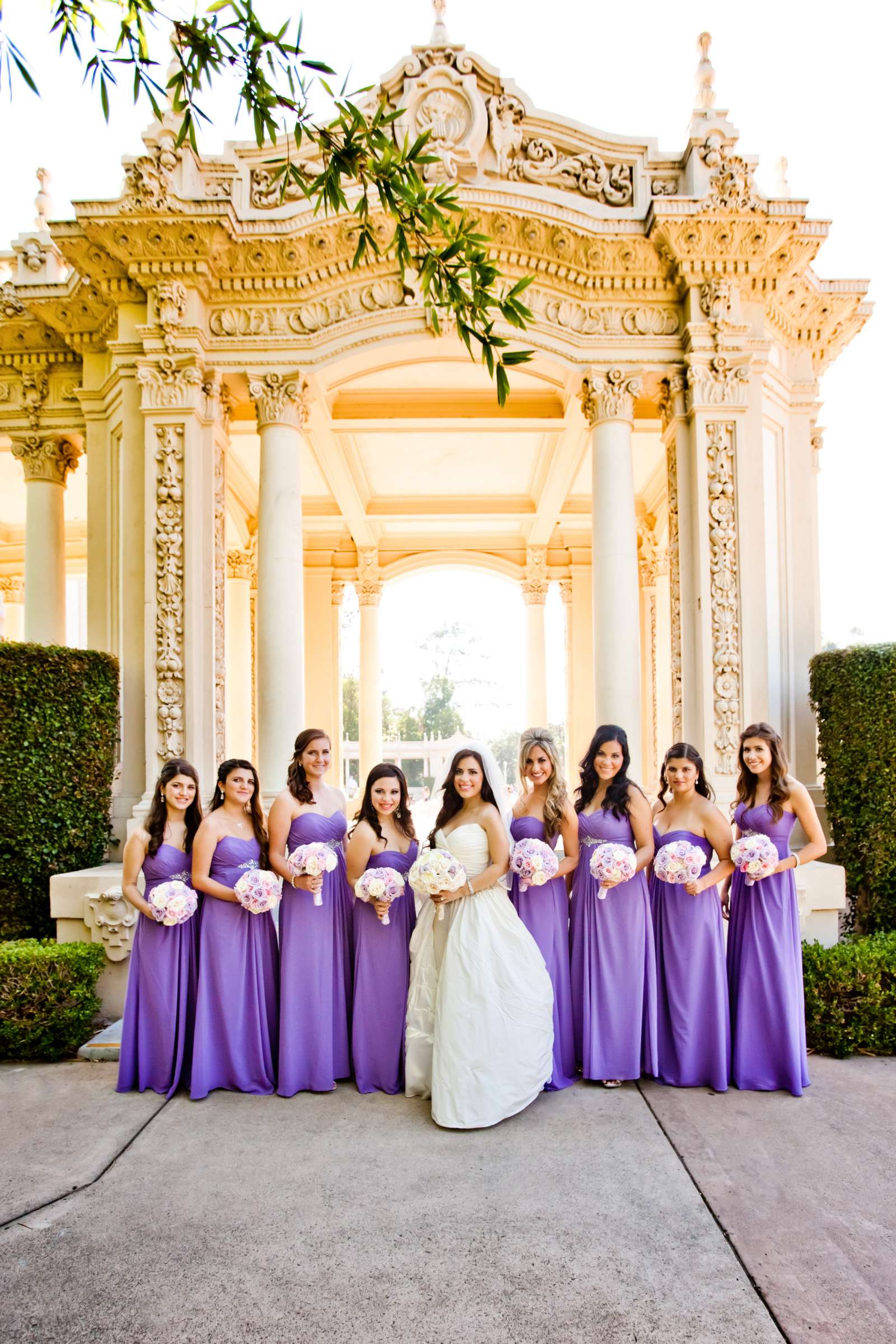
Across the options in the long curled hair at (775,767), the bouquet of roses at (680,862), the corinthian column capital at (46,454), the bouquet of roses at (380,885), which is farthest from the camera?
the corinthian column capital at (46,454)

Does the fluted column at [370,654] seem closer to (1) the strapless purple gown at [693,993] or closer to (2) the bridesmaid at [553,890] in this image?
(2) the bridesmaid at [553,890]

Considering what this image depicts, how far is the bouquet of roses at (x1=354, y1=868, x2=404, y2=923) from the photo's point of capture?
4875 mm

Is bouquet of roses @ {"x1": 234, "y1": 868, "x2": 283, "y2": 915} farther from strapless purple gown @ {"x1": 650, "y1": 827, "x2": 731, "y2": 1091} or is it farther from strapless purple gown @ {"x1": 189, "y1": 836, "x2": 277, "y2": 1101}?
strapless purple gown @ {"x1": 650, "y1": 827, "x2": 731, "y2": 1091}

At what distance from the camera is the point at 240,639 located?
1645cm

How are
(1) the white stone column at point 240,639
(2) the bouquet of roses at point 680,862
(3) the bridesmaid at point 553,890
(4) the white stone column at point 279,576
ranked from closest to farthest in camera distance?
(2) the bouquet of roses at point 680,862 < (3) the bridesmaid at point 553,890 < (4) the white stone column at point 279,576 < (1) the white stone column at point 240,639

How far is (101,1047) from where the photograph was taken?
597 centimetres

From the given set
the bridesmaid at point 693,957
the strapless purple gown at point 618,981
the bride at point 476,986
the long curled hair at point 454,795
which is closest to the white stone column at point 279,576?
the long curled hair at point 454,795

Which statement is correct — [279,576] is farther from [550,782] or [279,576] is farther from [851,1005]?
[851,1005]

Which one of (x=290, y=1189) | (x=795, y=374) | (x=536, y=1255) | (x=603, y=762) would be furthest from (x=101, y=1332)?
(x=795, y=374)

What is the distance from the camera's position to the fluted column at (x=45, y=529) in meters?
10.4

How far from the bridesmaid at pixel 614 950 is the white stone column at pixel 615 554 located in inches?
133

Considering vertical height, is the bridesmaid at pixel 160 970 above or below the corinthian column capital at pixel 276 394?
below

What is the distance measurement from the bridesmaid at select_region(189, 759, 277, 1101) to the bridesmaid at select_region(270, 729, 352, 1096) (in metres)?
0.14

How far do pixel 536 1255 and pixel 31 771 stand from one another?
5432mm
